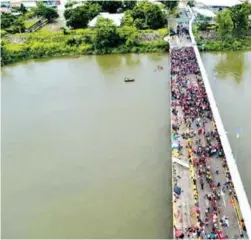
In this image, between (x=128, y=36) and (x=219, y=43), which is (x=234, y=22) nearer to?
(x=219, y=43)

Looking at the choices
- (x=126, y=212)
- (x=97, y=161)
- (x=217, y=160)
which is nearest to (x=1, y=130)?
(x=97, y=161)

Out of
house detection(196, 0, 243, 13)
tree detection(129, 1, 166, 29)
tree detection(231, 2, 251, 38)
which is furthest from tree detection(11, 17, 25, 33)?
tree detection(231, 2, 251, 38)

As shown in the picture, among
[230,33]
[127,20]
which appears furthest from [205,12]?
[127,20]

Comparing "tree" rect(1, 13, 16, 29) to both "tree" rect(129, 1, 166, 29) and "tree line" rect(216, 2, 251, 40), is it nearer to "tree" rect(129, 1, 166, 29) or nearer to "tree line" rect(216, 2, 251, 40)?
"tree" rect(129, 1, 166, 29)

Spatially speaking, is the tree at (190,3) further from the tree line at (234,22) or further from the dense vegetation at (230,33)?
the tree line at (234,22)

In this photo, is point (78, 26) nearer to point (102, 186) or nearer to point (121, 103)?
point (121, 103)

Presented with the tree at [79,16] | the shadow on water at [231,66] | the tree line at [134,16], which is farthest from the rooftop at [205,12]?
the tree at [79,16]
